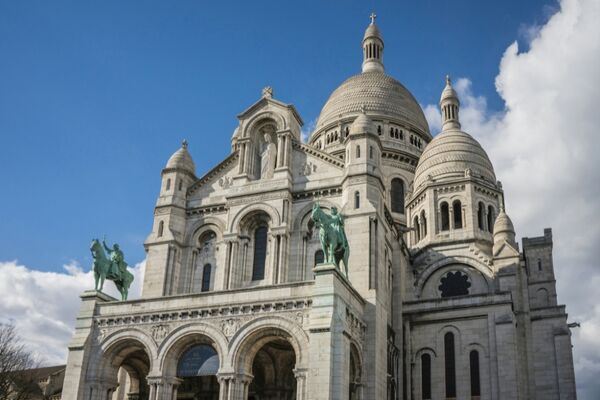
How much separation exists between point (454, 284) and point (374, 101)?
22784 mm

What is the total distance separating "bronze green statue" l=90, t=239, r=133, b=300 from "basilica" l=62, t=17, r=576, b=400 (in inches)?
59.0

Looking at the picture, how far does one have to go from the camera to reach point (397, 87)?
221 feet

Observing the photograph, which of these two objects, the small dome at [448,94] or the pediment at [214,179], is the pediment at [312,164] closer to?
the pediment at [214,179]

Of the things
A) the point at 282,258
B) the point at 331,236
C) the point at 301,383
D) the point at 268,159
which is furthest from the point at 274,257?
the point at 301,383

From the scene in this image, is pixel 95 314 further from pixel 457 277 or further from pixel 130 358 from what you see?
pixel 457 277

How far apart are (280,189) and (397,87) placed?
29811 millimetres

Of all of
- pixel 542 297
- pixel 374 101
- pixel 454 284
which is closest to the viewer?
pixel 454 284

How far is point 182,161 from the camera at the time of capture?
45625 mm

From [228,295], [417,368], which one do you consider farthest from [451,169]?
[228,295]

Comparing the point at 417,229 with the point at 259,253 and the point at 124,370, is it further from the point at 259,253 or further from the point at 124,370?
the point at 124,370

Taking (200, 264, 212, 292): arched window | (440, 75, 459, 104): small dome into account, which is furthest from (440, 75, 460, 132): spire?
(200, 264, 212, 292): arched window

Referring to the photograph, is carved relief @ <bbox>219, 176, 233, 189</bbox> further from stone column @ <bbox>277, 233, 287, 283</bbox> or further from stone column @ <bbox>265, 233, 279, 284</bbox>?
stone column @ <bbox>277, 233, 287, 283</bbox>

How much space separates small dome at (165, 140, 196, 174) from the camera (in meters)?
45.3

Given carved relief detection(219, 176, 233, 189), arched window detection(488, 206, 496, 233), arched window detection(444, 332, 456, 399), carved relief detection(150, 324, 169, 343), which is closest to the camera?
carved relief detection(150, 324, 169, 343)
